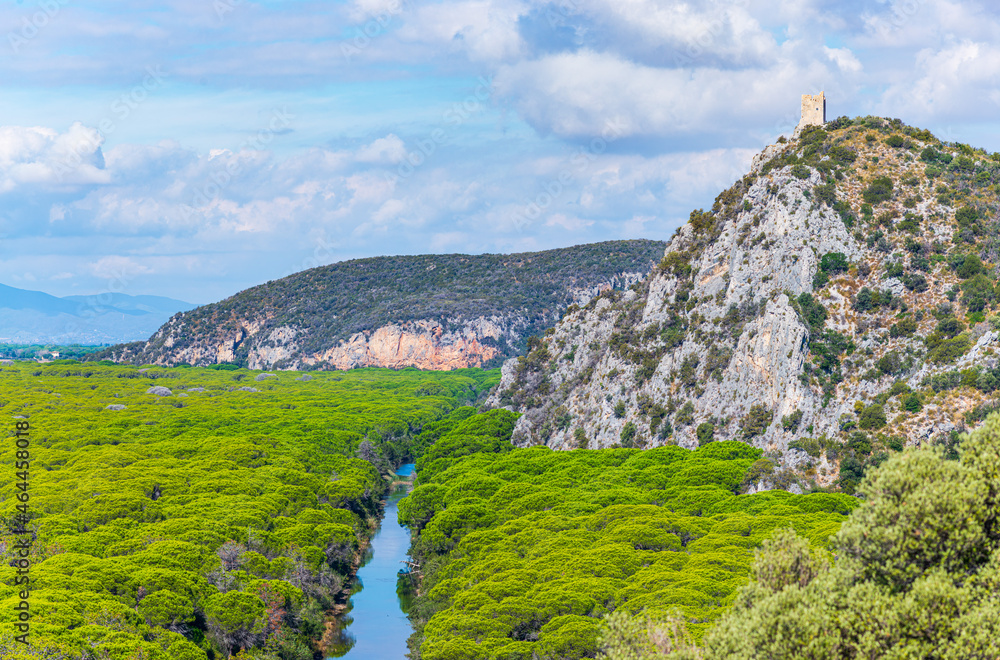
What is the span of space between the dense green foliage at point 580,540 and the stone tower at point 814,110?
51.0 metres

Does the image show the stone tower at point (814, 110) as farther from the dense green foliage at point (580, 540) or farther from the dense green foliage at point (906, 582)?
the dense green foliage at point (906, 582)

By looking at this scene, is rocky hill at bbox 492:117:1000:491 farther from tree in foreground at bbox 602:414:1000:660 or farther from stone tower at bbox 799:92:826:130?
tree in foreground at bbox 602:414:1000:660

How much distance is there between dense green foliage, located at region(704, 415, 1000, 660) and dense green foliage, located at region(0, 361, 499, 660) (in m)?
32.7

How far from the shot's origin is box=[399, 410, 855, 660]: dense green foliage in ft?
157

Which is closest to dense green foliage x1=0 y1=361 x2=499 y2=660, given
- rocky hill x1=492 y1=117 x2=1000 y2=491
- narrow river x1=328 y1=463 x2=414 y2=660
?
narrow river x1=328 y1=463 x2=414 y2=660

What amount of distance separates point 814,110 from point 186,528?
9586 cm

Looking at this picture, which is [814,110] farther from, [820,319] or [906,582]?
[906,582]

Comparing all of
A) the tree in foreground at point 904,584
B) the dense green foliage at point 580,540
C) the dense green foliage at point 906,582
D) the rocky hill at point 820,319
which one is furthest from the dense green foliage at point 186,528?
the rocky hill at point 820,319

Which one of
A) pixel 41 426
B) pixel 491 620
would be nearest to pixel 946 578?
pixel 491 620

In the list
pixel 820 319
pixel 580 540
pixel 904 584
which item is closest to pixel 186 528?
pixel 580 540

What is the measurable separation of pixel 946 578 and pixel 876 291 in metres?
74.5

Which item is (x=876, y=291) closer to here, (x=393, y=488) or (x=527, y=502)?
(x=527, y=502)

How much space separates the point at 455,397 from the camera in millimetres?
192250

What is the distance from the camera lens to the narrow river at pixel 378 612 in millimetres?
60438
